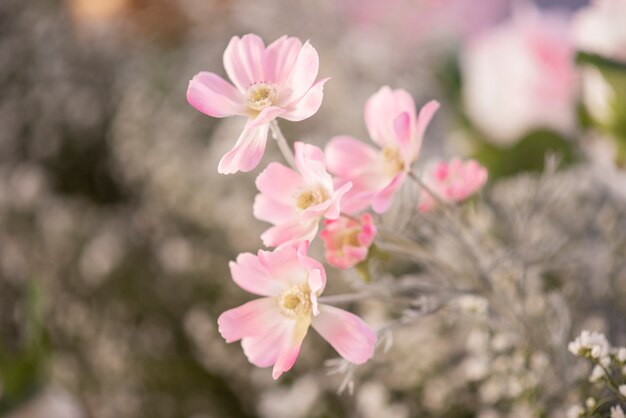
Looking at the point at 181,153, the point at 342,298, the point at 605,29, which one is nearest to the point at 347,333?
the point at 342,298

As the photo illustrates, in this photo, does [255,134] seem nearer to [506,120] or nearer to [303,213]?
[303,213]

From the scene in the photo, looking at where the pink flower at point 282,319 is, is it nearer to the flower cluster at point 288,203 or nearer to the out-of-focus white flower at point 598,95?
the flower cluster at point 288,203

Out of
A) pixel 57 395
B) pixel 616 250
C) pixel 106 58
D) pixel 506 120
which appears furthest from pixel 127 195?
pixel 616 250

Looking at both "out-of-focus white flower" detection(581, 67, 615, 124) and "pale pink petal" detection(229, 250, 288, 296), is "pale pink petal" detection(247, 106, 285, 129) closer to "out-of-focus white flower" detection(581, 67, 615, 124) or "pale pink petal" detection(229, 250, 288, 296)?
"pale pink petal" detection(229, 250, 288, 296)

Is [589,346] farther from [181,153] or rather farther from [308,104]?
[181,153]

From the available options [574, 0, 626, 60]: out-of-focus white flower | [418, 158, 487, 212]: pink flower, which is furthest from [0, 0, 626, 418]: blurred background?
[418, 158, 487, 212]: pink flower
